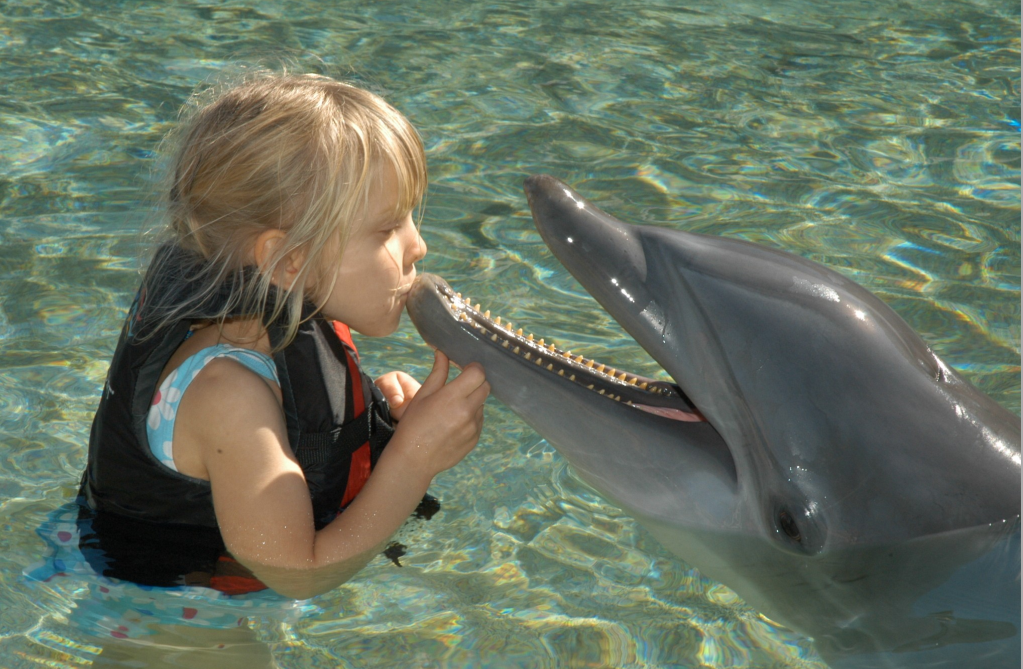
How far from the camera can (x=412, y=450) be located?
332cm

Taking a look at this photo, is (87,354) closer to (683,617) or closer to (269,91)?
(269,91)

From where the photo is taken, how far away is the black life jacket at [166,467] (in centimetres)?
325

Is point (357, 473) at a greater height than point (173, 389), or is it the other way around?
point (173, 389)

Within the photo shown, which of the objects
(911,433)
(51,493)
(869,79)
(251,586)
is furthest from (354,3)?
(911,433)

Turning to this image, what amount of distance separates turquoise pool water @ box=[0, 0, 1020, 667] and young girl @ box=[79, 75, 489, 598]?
0.37 metres

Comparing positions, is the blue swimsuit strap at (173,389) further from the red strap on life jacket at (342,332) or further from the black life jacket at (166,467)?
the red strap on life jacket at (342,332)

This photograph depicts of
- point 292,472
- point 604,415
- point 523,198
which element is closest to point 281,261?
point 292,472

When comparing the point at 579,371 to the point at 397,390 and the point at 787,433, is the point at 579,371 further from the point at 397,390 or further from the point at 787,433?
the point at 397,390

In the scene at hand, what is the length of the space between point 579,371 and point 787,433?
0.63 metres

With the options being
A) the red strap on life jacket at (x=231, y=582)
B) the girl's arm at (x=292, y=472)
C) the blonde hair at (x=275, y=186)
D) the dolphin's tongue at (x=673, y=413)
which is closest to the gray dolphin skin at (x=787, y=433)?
the dolphin's tongue at (x=673, y=413)

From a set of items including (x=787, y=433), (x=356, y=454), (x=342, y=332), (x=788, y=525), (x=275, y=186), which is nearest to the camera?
(x=787, y=433)

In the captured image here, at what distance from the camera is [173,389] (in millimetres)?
3227

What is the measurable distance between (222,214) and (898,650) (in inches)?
87.6

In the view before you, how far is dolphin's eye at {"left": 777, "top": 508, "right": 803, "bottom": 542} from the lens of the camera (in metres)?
3.05
